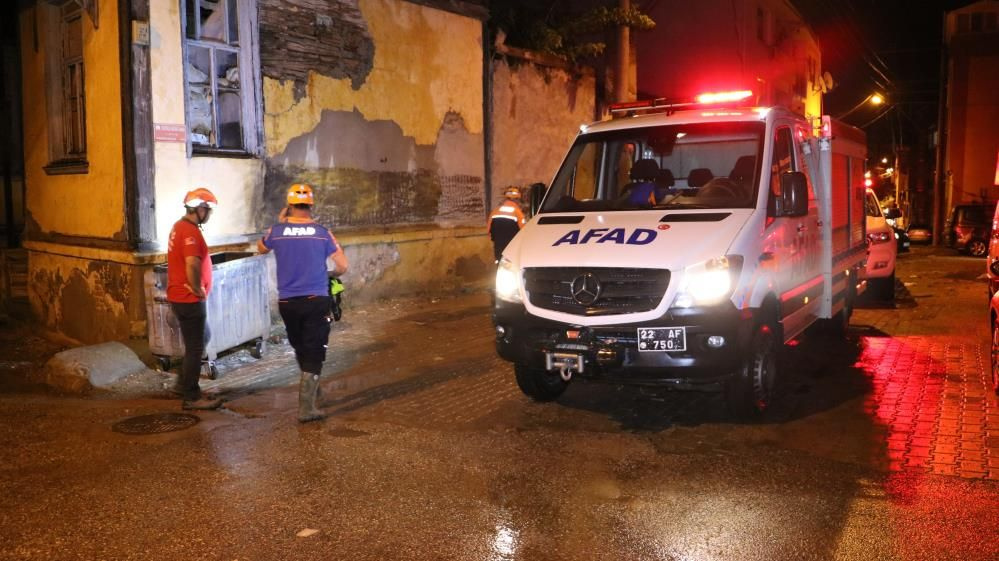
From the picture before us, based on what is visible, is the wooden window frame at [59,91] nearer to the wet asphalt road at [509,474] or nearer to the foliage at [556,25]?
the wet asphalt road at [509,474]

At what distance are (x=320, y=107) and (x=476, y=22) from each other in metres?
4.05

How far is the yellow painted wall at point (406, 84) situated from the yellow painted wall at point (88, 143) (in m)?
1.94

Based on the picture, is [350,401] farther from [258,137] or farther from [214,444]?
[258,137]

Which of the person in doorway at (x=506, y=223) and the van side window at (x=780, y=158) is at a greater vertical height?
the van side window at (x=780, y=158)

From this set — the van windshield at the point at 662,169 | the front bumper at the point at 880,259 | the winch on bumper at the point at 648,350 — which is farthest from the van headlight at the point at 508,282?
the front bumper at the point at 880,259

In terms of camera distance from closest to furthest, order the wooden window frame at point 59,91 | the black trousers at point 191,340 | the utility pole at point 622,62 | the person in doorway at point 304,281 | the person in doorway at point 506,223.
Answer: the person in doorway at point 304,281
the black trousers at point 191,340
the wooden window frame at point 59,91
the person in doorway at point 506,223
the utility pole at point 622,62

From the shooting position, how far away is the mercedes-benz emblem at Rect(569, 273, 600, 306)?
20.0 feet

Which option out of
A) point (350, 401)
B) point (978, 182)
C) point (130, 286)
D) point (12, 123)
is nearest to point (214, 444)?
point (350, 401)

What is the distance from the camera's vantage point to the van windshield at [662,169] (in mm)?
6848

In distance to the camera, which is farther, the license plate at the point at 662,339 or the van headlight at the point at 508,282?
the van headlight at the point at 508,282

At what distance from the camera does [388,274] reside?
42.2ft

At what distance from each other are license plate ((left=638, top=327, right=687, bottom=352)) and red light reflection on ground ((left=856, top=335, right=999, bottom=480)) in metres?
1.52

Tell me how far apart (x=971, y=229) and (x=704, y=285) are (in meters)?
23.1

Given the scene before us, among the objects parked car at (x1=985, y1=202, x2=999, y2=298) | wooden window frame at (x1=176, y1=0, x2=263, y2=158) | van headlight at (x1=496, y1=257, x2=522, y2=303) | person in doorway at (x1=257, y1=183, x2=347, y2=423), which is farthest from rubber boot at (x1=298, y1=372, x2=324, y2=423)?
parked car at (x1=985, y1=202, x2=999, y2=298)
